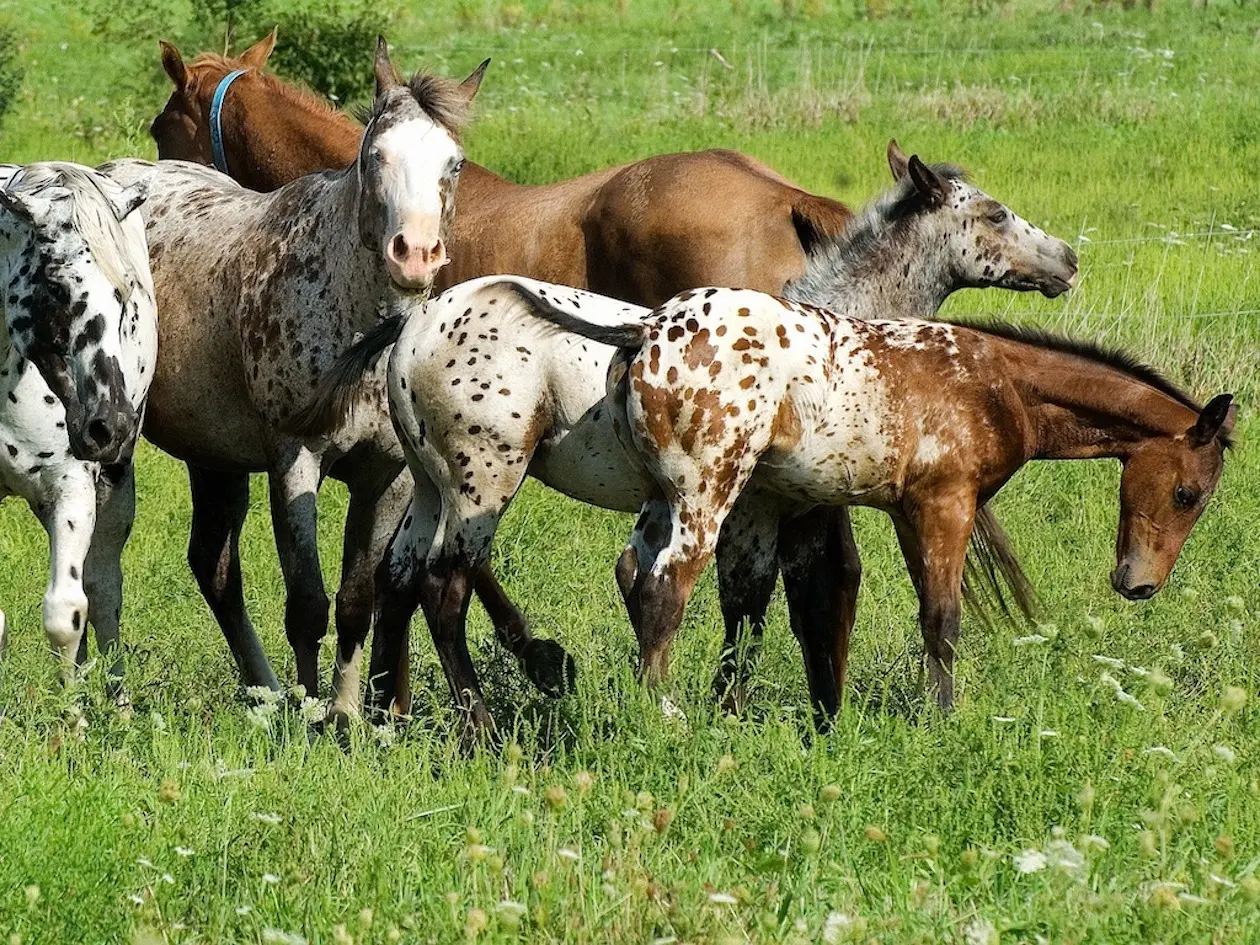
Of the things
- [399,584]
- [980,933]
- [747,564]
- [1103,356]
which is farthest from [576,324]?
[980,933]

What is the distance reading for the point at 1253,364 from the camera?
34.6ft

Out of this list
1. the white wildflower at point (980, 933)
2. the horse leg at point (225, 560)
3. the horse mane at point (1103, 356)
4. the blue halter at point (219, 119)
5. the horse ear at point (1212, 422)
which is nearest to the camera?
the white wildflower at point (980, 933)

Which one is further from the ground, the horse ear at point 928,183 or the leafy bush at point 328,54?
the horse ear at point 928,183

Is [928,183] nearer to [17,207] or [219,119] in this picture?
[17,207]

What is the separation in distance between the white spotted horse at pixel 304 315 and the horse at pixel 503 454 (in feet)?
0.69

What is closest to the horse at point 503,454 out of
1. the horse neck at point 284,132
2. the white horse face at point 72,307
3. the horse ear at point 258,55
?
the white horse face at point 72,307

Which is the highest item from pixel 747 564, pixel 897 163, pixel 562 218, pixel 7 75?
pixel 897 163

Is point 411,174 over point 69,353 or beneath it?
over

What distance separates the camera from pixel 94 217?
5.56 m

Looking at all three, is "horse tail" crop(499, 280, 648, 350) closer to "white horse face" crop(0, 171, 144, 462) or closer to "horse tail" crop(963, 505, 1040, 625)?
"white horse face" crop(0, 171, 144, 462)

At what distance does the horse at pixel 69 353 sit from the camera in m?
5.35

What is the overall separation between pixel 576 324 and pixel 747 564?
3.54 ft

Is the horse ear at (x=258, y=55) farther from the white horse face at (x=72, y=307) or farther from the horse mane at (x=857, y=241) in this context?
the horse mane at (x=857, y=241)

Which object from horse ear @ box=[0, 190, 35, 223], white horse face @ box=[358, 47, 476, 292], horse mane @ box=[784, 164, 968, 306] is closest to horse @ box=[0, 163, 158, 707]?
horse ear @ box=[0, 190, 35, 223]
